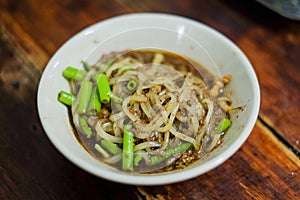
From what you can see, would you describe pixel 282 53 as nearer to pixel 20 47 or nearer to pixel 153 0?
pixel 153 0

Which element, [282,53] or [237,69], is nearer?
[237,69]

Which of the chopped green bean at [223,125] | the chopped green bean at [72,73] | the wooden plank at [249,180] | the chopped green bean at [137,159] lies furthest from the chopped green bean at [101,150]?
the chopped green bean at [223,125]

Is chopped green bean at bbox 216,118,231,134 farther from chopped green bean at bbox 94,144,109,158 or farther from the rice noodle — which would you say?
chopped green bean at bbox 94,144,109,158

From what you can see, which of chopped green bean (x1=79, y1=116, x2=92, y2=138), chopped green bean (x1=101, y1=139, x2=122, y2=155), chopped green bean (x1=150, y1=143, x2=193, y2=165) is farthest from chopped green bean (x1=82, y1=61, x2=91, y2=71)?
chopped green bean (x1=150, y1=143, x2=193, y2=165)

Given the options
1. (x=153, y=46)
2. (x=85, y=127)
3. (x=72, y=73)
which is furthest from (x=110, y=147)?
(x=153, y=46)

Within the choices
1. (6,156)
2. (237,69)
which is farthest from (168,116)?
(6,156)

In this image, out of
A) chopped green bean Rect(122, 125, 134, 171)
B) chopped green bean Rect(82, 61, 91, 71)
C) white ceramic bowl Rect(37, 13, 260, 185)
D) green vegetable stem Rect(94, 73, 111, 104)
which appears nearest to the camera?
white ceramic bowl Rect(37, 13, 260, 185)
